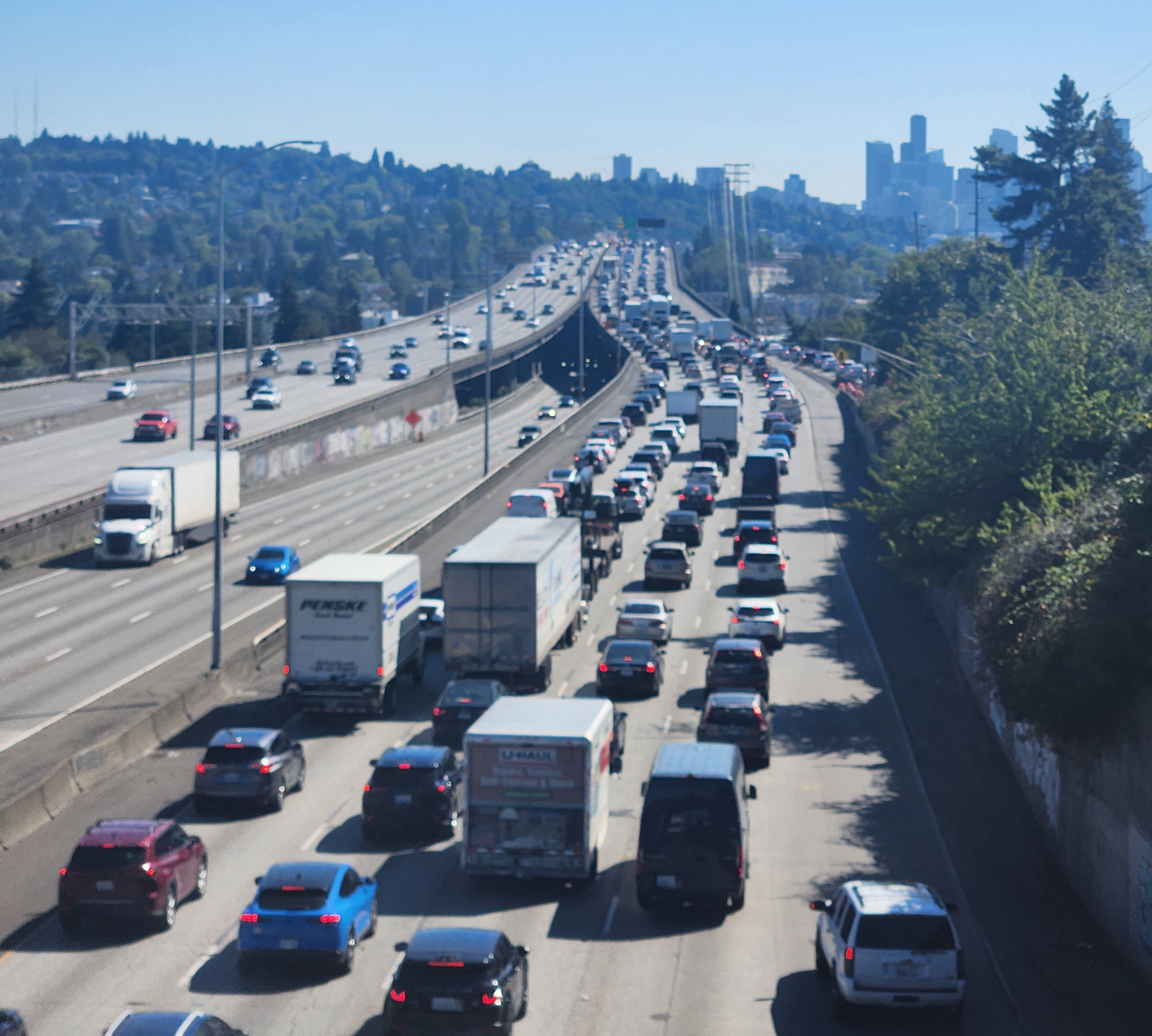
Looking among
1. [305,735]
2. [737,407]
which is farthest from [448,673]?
[737,407]

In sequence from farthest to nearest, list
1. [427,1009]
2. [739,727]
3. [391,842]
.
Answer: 1. [739,727]
2. [391,842]
3. [427,1009]

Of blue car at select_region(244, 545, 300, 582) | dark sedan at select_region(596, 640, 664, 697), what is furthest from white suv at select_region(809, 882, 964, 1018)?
blue car at select_region(244, 545, 300, 582)

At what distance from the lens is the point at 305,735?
32750 millimetres

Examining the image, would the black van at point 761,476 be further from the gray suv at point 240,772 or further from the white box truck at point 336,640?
the gray suv at point 240,772

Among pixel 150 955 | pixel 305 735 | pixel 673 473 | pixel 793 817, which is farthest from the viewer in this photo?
pixel 673 473

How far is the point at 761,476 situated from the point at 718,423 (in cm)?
1508

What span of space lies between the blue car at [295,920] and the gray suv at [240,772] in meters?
7.37

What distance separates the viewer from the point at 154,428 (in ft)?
264

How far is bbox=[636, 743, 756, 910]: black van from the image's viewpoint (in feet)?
70.0

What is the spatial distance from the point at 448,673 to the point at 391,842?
14.0 meters

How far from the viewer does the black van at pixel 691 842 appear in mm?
21344

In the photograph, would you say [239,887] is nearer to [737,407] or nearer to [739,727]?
[739,727]

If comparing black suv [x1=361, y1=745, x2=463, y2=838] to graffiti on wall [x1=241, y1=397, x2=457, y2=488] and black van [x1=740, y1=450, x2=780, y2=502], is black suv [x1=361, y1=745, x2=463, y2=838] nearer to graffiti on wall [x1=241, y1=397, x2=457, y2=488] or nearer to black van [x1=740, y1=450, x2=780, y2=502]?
black van [x1=740, y1=450, x2=780, y2=502]

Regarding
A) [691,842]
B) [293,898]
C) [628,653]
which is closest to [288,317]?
[628,653]
